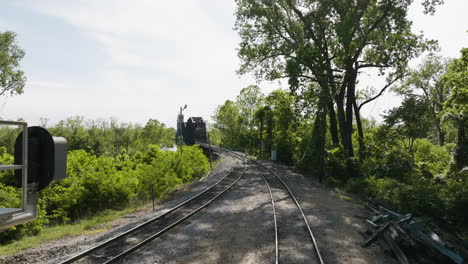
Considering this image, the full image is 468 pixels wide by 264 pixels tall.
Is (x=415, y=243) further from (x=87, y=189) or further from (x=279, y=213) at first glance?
(x=87, y=189)

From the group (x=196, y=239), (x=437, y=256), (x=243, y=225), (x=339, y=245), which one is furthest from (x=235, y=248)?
(x=437, y=256)

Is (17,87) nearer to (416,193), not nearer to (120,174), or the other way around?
(120,174)

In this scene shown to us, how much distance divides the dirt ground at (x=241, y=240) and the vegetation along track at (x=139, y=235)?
0.85 ft

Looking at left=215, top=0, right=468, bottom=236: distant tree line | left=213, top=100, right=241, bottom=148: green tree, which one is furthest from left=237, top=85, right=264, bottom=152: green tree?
left=215, top=0, right=468, bottom=236: distant tree line

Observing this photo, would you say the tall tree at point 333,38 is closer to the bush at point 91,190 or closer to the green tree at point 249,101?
the bush at point 91,190

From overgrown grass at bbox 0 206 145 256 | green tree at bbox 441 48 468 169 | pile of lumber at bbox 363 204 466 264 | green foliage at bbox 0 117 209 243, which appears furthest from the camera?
green tree at bbox 441 48 468 169

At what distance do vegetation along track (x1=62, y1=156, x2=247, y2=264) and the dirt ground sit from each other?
259 mm

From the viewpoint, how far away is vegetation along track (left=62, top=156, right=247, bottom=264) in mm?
7669

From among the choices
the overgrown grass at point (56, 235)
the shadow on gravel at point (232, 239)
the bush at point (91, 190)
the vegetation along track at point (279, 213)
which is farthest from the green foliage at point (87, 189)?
the vegetation along track at point (279, 213)

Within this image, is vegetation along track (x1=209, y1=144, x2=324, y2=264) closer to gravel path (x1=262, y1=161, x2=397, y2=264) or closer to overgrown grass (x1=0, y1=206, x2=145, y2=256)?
gravel path (x1=262, y1=161, x2=397, y2=264)

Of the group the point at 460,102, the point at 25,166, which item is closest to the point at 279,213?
the point at 25,166

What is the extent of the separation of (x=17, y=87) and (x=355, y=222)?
3695 centimetres

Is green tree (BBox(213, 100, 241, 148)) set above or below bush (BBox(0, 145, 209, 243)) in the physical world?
above

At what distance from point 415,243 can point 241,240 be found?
16.3 feet
